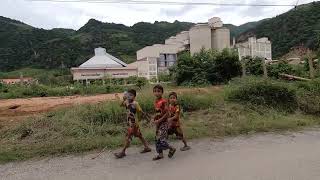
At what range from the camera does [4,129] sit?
9617 mm

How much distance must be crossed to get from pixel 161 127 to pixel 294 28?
54.8 metres

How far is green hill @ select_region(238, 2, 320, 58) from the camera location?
2113 inches

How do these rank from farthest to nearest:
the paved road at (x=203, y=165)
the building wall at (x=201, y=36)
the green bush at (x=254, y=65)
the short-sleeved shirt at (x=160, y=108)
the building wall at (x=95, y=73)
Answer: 1. the building wall at (x=201, y=36)
2. the building wall at (x=95, y=73)
3. the green bush at (x=254, y=65)
4. the short-sleeved shirt at (x=160, y=108)
5. the paved road at (x=203, y=165)

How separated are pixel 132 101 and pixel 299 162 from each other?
9.88 feet

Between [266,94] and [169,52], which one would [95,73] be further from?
[266,94]

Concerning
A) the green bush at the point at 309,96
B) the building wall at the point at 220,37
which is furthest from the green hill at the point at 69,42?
the green bush at the point at 309,96

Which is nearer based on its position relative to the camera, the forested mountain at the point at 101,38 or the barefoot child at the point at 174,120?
the barefoot child at the point at 174,120

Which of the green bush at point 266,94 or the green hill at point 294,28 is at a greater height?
the green hill at point 294,28

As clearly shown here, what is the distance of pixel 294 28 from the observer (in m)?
58.1

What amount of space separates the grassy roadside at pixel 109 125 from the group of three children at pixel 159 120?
0.78m

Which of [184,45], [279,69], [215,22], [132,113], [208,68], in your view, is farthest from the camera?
[184,45]

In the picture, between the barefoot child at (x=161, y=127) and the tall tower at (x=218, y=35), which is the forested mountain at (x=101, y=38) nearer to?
the tall tower at (x=218, y=35)

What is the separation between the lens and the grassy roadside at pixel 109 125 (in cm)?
811

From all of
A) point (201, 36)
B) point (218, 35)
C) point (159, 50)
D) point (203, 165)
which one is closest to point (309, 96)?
point (203, 165)
